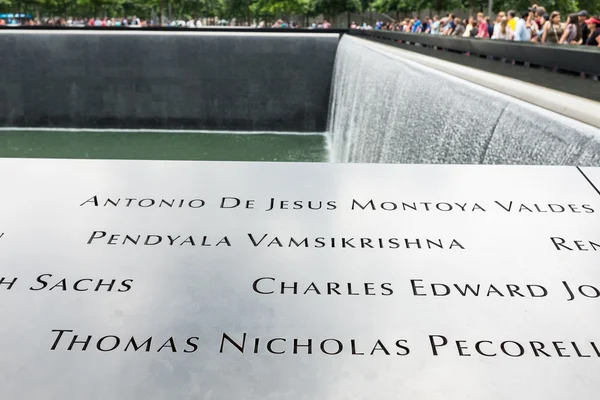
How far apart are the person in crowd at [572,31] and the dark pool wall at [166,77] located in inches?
253

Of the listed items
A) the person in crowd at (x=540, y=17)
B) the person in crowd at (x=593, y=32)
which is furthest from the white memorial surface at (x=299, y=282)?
the person in crowd at (x=540, y=17)

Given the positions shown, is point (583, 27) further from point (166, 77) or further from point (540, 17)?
point (166, 77)

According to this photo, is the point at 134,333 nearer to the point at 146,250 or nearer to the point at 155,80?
the point at 146,250

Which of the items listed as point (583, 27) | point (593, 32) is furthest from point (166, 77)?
point (593, 32)

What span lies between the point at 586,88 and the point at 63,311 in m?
3.61

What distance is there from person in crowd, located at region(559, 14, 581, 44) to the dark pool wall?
21.1ft

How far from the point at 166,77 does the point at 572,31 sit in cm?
871

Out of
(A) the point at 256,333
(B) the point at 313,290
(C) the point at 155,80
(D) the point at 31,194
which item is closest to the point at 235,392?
(A) the point at 256,333

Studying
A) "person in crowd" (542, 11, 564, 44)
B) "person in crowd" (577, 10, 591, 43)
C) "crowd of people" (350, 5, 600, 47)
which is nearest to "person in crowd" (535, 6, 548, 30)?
"crowd of people" (350, 5, 600, 47)

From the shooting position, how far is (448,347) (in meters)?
1.43

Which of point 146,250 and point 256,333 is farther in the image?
point 146,250

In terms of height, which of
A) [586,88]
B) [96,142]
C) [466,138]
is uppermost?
[586,88]

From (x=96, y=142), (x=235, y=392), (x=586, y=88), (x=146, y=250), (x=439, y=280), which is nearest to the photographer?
(x=235, y=392)

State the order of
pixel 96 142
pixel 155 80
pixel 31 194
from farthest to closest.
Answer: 1. pixel 155 80
2. pixel 96 142
3. pixel 31 194
